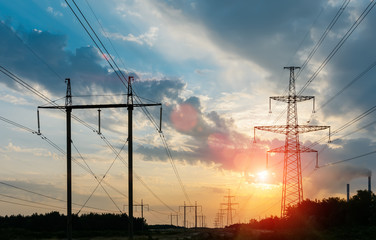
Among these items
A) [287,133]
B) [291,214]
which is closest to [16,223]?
[291,214]

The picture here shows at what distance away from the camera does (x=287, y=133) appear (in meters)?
61.8

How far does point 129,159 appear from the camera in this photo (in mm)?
42469

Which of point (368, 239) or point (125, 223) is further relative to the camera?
point (125, 223)

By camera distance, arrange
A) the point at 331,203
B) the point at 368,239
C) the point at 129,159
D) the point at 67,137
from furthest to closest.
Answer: the point at 331,203
the point at 368,239
the point at 129,159
the point at 67,137

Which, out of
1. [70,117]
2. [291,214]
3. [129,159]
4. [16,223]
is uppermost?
[70,117]

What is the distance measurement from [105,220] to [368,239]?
133014mm

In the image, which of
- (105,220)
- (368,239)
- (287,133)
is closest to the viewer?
(368,239)

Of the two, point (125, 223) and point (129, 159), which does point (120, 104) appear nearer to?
point (129, 159)

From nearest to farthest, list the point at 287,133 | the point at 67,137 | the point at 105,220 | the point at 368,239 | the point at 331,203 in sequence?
the point at 67,137 < the point at 368,239 < the point at 287,133 < the point at 331,203 < the point at 105,220

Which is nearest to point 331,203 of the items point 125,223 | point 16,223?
point 125,223

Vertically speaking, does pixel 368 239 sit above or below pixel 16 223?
above

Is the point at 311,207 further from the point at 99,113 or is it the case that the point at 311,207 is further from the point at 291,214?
the point at 99,113

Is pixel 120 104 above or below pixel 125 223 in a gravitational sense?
above

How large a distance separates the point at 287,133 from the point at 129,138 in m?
27.7
